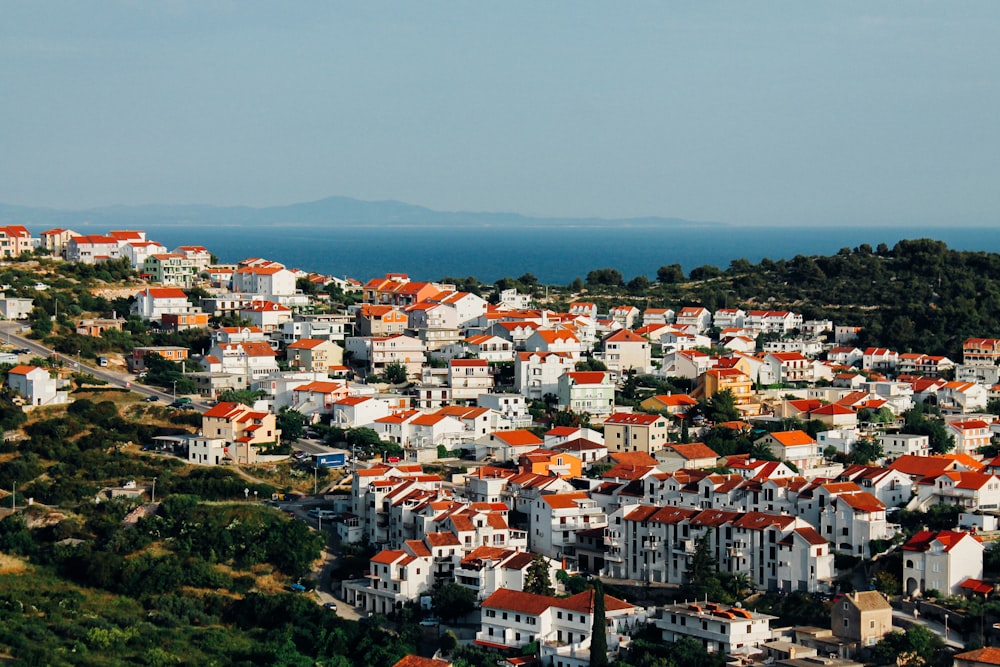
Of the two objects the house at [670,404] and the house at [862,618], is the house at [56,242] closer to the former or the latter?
the house at [670,404]

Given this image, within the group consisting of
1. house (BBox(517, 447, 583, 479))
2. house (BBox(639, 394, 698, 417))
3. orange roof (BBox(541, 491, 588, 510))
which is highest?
house (BBox(639, 394, 698, 417))

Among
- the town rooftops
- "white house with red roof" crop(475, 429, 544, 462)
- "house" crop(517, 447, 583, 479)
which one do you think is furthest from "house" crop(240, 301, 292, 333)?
"house" crop(517, 447, 583, 479)

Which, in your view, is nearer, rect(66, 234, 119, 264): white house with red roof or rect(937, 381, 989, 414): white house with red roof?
rect(937, 381, 989, 414): white house with red roof

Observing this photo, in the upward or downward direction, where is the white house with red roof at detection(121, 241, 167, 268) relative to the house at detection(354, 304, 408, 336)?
upward

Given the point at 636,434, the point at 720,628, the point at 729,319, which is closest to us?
the point at 720,628

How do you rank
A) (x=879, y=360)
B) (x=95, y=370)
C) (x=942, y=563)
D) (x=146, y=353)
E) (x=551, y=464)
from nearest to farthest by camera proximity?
1. (x=942, y=563)
2. (x=551, y=464)
3. (x=95, y=370)
4. (x=146, y=353)
5. (x=879, y=360)

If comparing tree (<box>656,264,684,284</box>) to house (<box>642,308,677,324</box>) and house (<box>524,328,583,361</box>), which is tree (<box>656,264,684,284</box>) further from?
Answer: house (<box>524,328,583,361</box>)

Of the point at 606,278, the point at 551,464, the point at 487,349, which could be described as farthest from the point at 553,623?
the point at 606,278

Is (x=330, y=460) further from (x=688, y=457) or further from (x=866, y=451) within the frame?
(x=866, y=451)
